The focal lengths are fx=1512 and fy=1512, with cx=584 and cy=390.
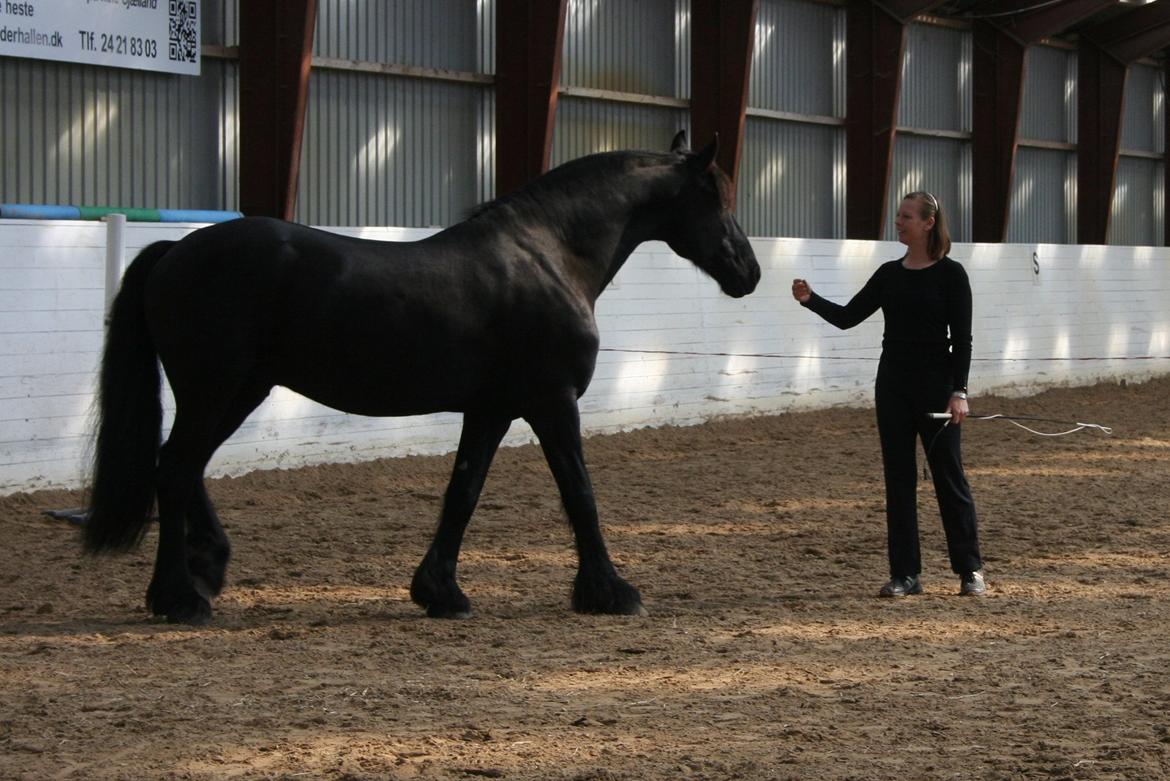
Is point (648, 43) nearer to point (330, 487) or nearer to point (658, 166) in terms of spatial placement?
point (330, 487)

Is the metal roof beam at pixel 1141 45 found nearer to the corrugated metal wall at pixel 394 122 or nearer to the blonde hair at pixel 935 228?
the corrugated metal wall at pixel 394 122

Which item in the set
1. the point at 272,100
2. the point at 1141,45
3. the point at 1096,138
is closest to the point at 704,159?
the point at 272,100

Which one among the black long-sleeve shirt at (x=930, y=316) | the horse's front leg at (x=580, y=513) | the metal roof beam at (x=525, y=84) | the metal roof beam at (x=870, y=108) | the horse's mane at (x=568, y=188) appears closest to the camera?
the horse's front leg at (x=580, y=513)

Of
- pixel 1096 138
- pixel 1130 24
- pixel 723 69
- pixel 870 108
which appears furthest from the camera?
pixel 1096 138

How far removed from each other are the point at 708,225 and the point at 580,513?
50.5 inches

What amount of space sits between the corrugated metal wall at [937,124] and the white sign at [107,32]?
920 cm

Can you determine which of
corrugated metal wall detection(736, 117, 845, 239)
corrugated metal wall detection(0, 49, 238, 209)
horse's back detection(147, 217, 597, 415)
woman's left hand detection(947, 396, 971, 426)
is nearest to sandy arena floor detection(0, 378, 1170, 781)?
woman's left hand detection(947, 396, 971, 426)

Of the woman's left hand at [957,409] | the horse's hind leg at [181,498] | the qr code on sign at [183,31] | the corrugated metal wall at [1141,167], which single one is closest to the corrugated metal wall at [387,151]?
the qr code on sign at [183,31]

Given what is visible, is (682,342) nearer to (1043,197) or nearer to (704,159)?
(704,159)

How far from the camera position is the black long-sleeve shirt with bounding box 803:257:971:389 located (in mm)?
5852

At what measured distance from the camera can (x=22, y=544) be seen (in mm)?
7086

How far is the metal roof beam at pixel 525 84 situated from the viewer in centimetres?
1261

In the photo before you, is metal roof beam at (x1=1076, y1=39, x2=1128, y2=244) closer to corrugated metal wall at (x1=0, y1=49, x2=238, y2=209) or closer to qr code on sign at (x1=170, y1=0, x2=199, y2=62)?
corrugated metal wall at (x1=0, y1=49, x2=238, y2=209)

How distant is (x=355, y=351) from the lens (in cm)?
523
